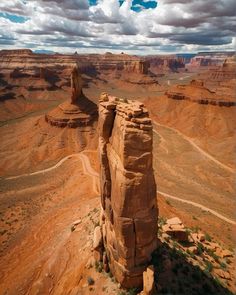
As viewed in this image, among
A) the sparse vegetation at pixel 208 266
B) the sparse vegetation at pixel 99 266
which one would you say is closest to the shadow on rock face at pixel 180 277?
the sparse vegetation at pixel 208 266

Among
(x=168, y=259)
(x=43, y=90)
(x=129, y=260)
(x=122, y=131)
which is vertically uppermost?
(x=122, y=131)

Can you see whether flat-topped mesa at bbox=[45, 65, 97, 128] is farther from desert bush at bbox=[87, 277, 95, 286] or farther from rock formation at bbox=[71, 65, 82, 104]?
desert bush at bbox=[87, 277, 95, 286]

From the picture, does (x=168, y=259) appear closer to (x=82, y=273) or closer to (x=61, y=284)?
(x=82, y=273)

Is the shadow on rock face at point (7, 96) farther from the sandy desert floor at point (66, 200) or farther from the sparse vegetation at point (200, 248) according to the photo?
the sparse vegetation at point (200, 248)

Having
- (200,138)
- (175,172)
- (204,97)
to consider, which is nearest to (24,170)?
(175,172)

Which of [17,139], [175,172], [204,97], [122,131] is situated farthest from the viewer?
[204,97]

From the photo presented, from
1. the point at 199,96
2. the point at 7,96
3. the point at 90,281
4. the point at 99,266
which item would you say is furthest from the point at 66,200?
the point at 7,96
